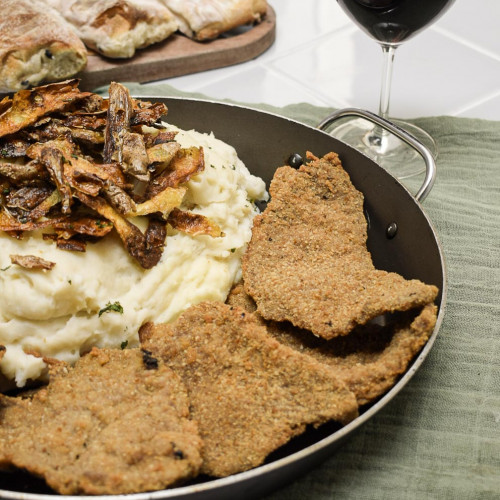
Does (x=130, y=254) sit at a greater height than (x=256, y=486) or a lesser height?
greater

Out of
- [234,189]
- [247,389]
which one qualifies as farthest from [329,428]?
A: [234,189]

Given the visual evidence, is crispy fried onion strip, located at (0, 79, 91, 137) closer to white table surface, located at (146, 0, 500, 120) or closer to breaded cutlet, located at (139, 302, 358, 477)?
breaded cutlet, located at (139, 302, 358, 477)

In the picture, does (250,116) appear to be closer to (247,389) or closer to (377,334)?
(377,334)

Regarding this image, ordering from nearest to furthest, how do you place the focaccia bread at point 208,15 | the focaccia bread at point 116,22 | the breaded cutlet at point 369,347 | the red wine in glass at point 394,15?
the breaded cutlet at point 369,347 → the red wine in glass at point 394,15 → the focaccia bread at point 116,22 → the focaccia bread at point 208,15

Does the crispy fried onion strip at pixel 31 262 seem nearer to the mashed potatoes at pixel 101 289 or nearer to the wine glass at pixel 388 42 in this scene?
the mashed potatoes at pixel 101 289

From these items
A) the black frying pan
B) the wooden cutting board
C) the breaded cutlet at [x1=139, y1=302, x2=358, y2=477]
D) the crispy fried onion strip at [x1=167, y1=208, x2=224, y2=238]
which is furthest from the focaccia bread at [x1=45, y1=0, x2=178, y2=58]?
the breaded cutlet at [x1=139, y1=302, x2=358, y2=477]

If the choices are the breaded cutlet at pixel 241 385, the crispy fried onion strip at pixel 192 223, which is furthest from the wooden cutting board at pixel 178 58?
the breaded cutlet at pixel 241 385
